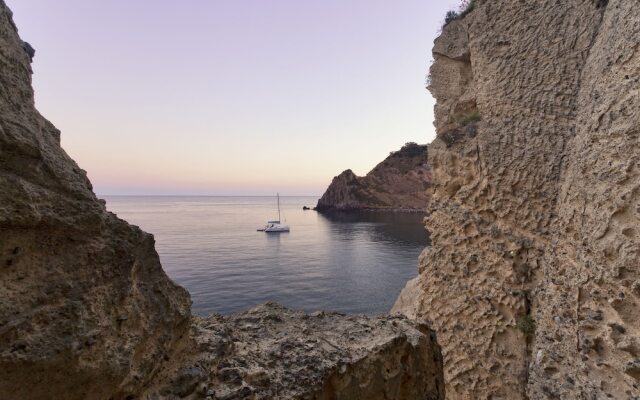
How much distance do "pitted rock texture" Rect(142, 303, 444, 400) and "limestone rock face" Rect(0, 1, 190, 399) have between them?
38cm

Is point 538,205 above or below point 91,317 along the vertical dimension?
above

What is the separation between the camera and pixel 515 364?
235 inches

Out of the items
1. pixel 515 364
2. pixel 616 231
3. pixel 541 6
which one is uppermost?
pixel 541 6

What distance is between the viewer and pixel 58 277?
86.8 inches

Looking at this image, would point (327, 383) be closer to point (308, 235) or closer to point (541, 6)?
point (541, 6)

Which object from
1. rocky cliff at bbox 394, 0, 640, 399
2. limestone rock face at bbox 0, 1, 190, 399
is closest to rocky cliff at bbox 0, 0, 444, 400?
limestone rock face at bbox 0, 1, 190, 399

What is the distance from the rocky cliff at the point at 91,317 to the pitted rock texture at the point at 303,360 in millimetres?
12

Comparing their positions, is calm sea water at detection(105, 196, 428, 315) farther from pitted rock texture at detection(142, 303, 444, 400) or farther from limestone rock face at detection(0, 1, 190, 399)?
limestone rock face at detection(0, 1, 190, 399)

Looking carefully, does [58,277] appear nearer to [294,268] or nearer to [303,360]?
[303,360]

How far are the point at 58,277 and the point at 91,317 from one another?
1.05ft

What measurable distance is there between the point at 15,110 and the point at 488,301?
7.02 meters

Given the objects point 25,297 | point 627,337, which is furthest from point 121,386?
point 627,337

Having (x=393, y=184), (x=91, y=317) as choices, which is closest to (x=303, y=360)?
(x=91, y=317)

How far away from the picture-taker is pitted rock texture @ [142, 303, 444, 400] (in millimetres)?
2835
